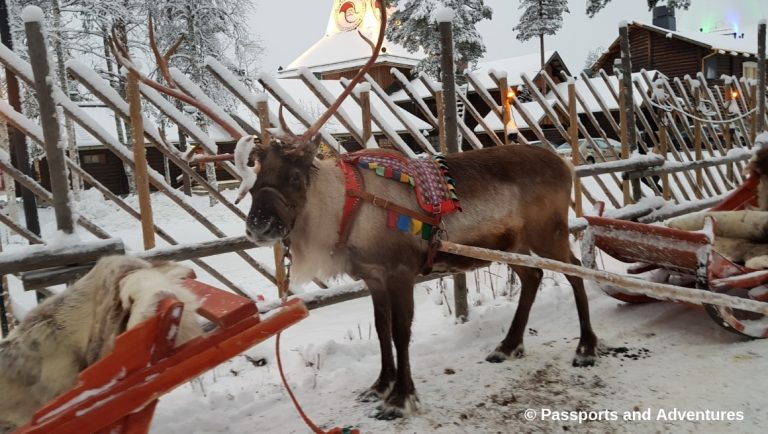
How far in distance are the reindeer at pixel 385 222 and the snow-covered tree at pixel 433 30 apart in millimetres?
16715

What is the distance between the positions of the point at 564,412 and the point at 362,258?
1350 mm

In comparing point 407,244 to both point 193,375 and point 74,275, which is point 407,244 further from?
point 74,275

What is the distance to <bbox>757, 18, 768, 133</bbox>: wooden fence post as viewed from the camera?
30.5 feet

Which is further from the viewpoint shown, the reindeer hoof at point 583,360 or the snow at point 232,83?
the snow at point 232,83

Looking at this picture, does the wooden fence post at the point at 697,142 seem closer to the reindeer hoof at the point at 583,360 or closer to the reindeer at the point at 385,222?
the reindeer at the point at 385,222

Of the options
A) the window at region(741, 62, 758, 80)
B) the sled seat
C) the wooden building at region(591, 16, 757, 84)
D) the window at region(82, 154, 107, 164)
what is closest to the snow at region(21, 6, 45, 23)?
the sled seat

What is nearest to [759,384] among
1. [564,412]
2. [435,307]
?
[564,412]

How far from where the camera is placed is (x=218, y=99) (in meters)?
17.8

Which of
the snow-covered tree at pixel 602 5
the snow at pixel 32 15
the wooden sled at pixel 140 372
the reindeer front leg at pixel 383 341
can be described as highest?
the snow-covered tree at pixel 602 5

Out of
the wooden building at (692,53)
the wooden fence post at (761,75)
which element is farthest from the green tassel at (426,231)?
the wooden building at (692,53)

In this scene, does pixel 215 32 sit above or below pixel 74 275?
above

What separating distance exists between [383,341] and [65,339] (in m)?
1.71

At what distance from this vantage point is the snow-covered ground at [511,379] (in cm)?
271

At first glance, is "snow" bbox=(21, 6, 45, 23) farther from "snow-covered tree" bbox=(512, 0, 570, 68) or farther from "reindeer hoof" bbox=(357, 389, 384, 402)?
"snow-covered tree" bbox=(512, 0, 570, 68)
